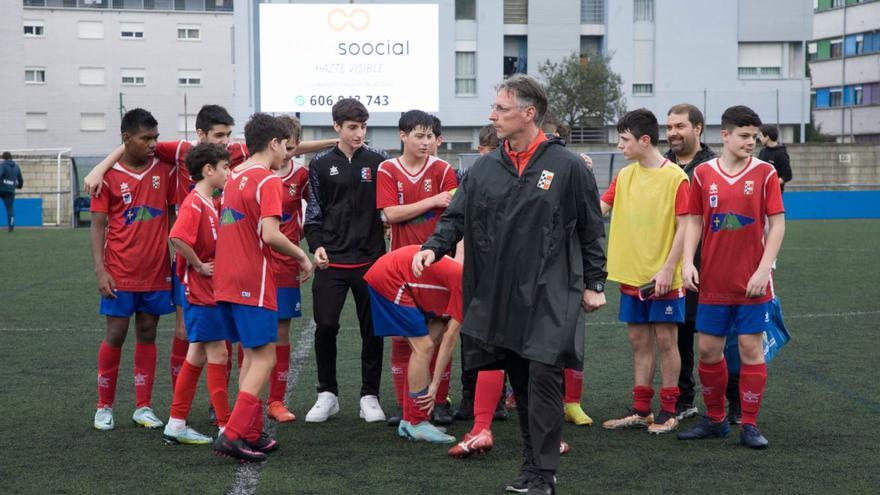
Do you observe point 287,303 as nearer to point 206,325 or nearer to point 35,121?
point 206,325

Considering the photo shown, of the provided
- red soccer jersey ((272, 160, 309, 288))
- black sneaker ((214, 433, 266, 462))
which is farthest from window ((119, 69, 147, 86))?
black sneaker ((214, 433, 266, 462))

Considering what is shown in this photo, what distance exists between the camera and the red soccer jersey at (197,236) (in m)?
5.68

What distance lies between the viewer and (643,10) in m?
50.4

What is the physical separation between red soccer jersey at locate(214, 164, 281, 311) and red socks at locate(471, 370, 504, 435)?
3.92 ft

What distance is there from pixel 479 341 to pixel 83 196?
1073 inches

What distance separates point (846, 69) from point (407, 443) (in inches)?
2502

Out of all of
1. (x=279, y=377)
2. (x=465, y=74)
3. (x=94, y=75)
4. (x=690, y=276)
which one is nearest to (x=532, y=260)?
(x=690, y=276)

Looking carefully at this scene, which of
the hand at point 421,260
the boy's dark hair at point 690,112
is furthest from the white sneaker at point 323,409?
the boy's dark hair at point 690,112

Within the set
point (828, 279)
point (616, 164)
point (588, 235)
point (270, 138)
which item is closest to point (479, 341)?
point (588, 235)

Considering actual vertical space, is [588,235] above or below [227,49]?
below

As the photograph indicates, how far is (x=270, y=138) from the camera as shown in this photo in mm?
5562

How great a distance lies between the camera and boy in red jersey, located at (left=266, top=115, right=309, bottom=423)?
21.7ft

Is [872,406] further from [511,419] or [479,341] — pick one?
[479,341]

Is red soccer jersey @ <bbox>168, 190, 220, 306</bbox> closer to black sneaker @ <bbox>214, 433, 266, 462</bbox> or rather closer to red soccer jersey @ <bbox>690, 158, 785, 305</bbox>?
black sneaker @ <bbox>214, 433, 266, 462</bbox>
